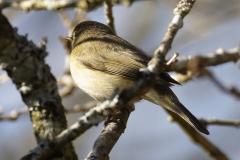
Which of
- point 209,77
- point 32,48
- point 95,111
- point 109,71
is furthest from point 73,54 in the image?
point 95,111

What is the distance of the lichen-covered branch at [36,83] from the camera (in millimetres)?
3020

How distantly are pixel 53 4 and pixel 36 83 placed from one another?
0.81m

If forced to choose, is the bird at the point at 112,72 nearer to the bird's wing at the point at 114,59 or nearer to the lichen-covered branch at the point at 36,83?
the bird's wing at the point at 114,59

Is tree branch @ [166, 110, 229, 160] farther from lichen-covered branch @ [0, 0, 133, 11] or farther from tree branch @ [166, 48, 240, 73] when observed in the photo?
lichen-covered branch @ [0, 0, 133, 11]

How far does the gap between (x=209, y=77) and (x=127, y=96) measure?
72.2 inches

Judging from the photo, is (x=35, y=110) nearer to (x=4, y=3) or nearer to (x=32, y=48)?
(x=32, y=48)

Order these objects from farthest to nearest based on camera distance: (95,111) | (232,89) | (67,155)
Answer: (232,89), (67,155), (95,111)

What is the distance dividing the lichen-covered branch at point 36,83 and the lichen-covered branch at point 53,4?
1.24ft

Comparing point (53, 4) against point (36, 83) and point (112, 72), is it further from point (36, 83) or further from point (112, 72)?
point (112, 72)

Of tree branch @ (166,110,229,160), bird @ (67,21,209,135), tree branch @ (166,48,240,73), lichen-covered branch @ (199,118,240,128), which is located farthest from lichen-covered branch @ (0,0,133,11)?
tree branch @ (166,110,229,160)

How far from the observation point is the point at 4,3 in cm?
246

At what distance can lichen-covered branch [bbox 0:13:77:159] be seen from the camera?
3.02 metres

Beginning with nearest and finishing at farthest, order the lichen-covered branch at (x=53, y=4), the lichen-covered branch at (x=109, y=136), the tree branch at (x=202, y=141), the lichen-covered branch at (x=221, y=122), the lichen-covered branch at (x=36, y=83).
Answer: the lichen-covered branch at (x=53, y=4)
the lichen-covered branch at (x=109, y=136)
the lichen-covered branch at (x=36, y=83)
the lichen-covered branch at (x=221, y=122)
the tree branch at (x=202, y=141)

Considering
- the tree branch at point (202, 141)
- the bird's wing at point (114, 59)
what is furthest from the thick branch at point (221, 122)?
the bird's wing at point (114, 59)
